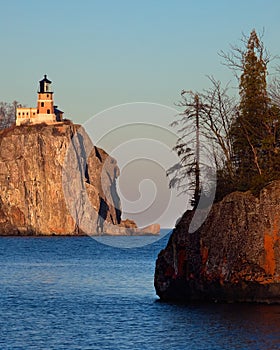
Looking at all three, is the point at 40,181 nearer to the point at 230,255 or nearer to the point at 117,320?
the point at 230,255

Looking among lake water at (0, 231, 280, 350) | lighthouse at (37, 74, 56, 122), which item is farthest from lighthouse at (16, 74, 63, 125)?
lake water at (0, 231, 280, 350)

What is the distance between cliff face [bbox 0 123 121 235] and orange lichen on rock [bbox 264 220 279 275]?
11396 cm

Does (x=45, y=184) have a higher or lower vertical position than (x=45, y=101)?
lower

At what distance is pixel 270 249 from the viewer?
40.3m

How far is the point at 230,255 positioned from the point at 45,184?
115 meters

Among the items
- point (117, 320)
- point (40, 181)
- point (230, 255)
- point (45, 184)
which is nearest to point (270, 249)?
point (230, 255)

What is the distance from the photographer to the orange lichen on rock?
4000 cm

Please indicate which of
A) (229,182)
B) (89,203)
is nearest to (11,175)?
(89,203)

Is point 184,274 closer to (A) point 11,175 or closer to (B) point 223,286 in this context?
(B) point 223,286

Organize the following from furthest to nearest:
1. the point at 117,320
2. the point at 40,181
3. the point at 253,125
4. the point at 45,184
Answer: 1. the point at 40,181
2. the point at 45,184
3. the point at 253,125
4. the point at 117,320

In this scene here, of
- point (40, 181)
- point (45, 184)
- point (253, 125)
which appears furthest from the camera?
point (40, 181)

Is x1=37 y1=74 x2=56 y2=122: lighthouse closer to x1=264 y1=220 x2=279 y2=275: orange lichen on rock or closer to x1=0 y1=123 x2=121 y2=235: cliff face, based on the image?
x1=0 y1=123 x2=121 y2=235: cliff face

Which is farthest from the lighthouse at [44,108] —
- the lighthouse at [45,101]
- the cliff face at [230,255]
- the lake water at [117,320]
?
the cliff face at [230,255]

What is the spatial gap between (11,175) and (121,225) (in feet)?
80.9
